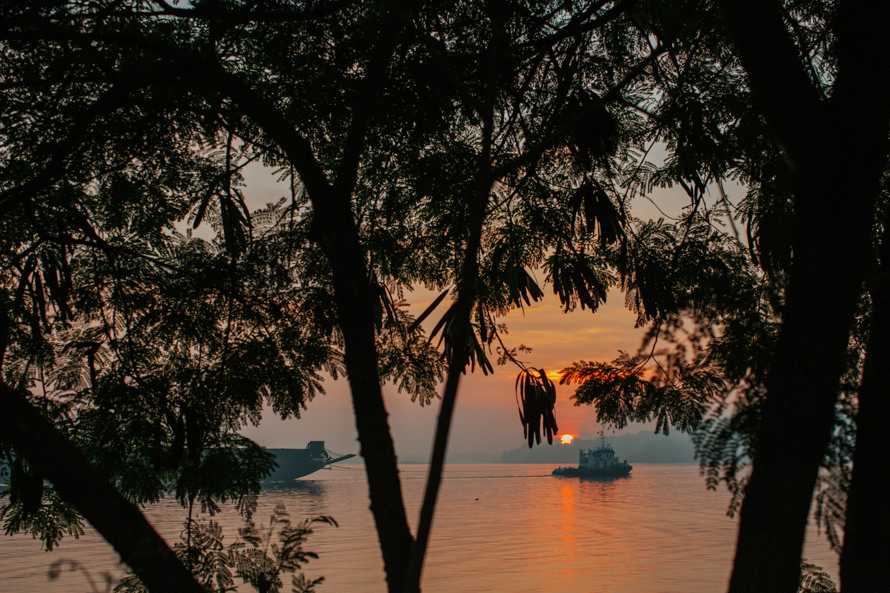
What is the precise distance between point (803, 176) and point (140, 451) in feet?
14.4

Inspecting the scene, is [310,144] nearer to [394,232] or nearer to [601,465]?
[394,232]

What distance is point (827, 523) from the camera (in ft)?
11.7

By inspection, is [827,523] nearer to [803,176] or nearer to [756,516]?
[756,516]

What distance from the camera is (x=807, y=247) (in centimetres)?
278

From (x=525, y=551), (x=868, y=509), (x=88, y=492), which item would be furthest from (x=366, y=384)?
(x=525, y=551)

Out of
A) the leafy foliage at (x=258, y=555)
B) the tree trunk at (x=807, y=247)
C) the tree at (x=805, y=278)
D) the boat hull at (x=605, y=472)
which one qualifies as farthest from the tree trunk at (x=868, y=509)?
the boat hull at (x=605, y=472)

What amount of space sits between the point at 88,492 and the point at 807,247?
2.76 meters

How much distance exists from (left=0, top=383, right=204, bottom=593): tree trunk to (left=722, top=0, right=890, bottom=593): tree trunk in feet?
6.85

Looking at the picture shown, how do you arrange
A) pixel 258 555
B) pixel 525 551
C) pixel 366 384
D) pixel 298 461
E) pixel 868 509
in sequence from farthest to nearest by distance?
pixel 298 461
pixel 525 551
pixel 258 555
pixel 868 509
pixel 366 384

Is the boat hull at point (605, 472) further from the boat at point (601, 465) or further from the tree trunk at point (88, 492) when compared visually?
the tree trunk at point (88, 492)

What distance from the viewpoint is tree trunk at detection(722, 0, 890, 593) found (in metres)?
2.61

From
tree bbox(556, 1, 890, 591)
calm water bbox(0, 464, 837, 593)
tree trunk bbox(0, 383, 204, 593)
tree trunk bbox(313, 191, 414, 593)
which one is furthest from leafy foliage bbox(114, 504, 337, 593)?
calm water bbox(0, 464, 837, 593)

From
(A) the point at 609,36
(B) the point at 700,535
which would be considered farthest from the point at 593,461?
(A) the point at 609,36

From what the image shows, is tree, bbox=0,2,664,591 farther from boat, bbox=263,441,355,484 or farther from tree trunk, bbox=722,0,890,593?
boat, bbox=263,441,355,484
